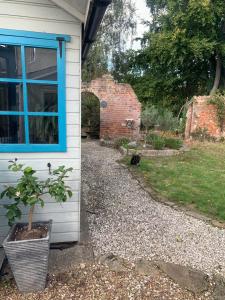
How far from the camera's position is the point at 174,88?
16703 mm

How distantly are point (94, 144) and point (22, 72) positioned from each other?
26.5ft

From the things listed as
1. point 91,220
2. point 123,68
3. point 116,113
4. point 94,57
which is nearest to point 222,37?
point 123,68

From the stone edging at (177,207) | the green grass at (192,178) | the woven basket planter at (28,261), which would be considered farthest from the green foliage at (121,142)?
the woven basket planter at (28,261)

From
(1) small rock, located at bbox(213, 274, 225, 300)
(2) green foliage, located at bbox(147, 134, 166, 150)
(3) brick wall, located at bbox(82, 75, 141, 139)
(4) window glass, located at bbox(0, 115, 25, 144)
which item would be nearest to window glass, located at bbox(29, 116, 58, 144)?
(4) window glass, located at bbox(0, 115, 25, 144)

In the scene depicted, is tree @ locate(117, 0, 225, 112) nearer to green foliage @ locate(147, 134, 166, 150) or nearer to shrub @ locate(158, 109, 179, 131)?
shrub @ locate(158, 109, 179, 131)

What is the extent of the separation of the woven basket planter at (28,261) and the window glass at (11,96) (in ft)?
4.17

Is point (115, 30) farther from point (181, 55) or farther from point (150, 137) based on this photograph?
point (150, 137)

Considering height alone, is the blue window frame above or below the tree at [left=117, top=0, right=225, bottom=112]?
below

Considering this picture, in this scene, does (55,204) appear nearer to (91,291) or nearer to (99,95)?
(91,291)

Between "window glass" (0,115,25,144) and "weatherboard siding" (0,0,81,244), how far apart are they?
15 cm

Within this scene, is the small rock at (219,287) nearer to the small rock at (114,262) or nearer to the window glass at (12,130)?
the small rock at (114,262)

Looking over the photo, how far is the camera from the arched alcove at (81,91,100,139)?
39.7 ft

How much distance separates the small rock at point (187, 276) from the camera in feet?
7.98

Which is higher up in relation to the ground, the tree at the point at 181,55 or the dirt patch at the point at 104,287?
the tree at the point at 181,55
